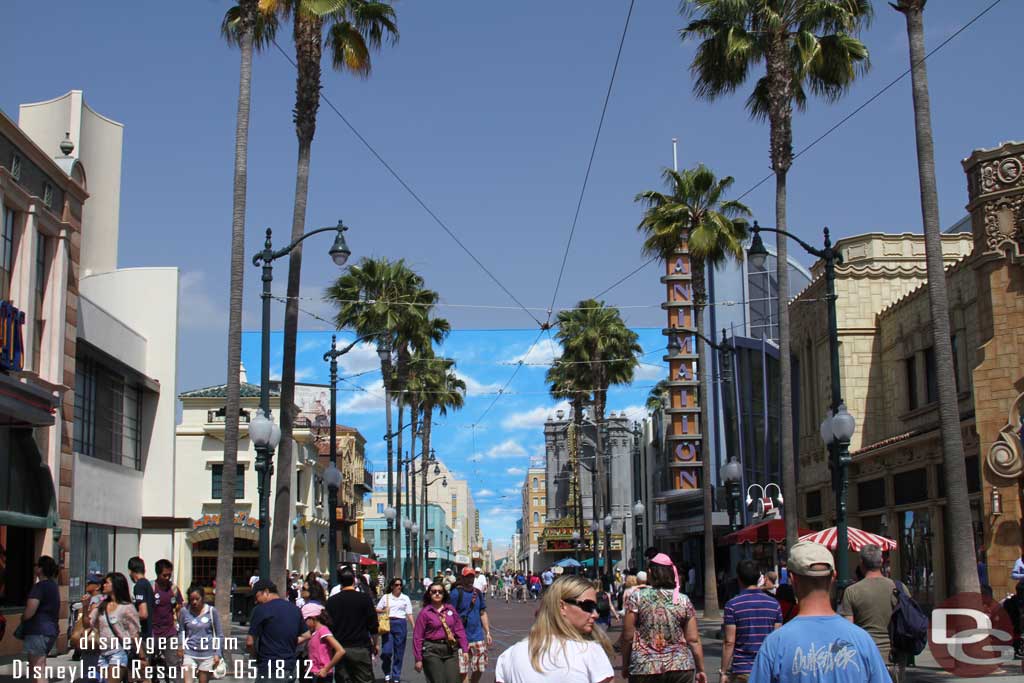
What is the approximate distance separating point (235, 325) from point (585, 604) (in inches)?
660

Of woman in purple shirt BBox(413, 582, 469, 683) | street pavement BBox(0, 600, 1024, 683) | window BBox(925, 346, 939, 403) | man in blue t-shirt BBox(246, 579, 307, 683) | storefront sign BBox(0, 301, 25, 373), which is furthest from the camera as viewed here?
window BBox(925, 346, 939, 403)

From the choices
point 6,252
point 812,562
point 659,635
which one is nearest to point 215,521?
point 6,252

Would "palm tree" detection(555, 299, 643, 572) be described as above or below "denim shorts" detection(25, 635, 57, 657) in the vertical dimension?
above

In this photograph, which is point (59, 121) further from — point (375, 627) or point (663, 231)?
point (375, 627)

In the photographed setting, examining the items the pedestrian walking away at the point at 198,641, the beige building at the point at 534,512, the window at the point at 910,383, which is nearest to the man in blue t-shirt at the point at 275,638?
the pedestrian walking away at the point at 198,641

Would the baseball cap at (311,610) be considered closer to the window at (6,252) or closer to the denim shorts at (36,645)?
the denim shorts at (36,645)

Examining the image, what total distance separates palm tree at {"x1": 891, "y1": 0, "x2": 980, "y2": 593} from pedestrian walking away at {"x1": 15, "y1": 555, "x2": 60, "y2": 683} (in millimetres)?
12461

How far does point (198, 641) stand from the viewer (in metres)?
13.8

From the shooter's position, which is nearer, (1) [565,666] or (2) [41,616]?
(1) [565,666]

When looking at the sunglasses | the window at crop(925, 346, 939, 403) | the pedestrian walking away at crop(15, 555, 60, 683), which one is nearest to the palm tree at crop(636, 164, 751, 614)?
the window at crop(925, 346, 939, 403)

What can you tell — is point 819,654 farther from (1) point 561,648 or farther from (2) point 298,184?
(2) point 298,184

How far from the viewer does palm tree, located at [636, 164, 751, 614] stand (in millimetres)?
34531

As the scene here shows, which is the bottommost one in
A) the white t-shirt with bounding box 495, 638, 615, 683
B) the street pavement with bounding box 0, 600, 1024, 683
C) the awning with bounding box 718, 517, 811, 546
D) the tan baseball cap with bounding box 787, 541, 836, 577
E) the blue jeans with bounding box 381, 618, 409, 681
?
the street pavement with bounding box 0, 600, 1024, 683

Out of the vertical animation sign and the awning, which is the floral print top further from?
the vertical animation sign
